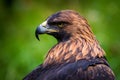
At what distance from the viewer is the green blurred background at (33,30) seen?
16.5 meters

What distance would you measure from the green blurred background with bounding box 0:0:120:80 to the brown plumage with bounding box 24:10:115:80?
3171 millimetres


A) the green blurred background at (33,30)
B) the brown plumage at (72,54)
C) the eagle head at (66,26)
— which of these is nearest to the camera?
the brown plumage at (72,54)

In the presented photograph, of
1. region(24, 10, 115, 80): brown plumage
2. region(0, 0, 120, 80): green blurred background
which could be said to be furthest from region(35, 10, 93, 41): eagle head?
region(0, 0, 120, 80): green blurred background

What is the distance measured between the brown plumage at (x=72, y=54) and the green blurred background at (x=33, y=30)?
3171 millimetres

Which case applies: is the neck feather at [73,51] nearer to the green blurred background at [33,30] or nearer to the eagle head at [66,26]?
the eagle head at [66,26]

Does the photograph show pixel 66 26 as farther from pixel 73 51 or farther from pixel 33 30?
pixel 33 30

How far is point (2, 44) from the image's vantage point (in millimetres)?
17875

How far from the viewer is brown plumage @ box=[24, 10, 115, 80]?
12.2m

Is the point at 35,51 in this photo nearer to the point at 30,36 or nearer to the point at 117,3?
the point at 30,36

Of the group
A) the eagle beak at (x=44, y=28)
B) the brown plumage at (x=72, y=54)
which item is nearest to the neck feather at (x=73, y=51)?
the brown plumage at (x=72, y=54)

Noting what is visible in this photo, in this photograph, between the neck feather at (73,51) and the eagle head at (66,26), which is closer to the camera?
the neck feather at (73,51)

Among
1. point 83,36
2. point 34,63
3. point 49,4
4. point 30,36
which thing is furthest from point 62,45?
point 49,4

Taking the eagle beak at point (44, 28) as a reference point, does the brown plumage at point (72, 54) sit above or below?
below

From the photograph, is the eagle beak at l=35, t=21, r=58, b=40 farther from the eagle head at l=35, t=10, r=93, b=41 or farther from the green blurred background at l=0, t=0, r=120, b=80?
the green blurred background at l=0, t=0, r=120, b=80
